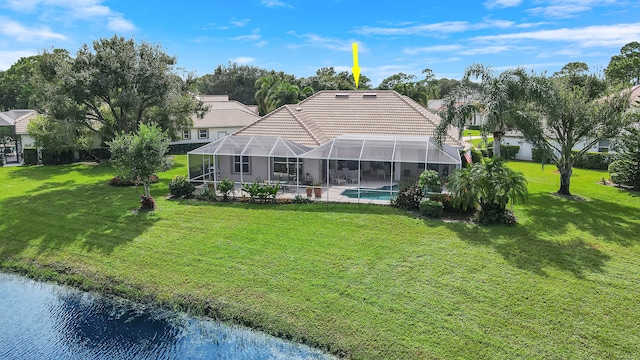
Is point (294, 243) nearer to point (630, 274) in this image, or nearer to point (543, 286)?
point (543, 286)

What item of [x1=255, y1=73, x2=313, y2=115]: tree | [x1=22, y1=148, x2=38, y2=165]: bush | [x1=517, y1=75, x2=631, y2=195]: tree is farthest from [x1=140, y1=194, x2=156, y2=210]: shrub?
[x1=255, y1=73, x2=313, y2=115]: tree

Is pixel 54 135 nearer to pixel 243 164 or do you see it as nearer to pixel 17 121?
pixel 17 121

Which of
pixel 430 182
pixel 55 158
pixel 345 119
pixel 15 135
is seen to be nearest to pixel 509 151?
pixel 345 119

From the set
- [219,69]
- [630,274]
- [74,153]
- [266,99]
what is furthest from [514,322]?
[219,69]

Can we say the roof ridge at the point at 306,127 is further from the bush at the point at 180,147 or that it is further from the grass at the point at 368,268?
the bush at the point at 180,147

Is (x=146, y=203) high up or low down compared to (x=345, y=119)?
down
